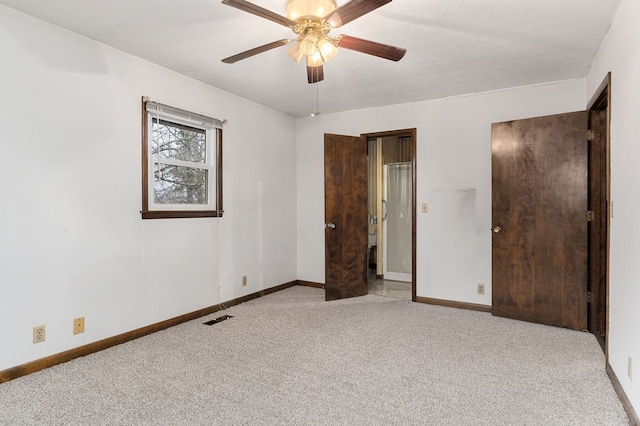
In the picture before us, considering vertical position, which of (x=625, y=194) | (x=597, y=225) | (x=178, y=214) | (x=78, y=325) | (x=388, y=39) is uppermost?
(x=388, y=39)

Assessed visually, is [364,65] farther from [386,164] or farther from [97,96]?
[386,164]

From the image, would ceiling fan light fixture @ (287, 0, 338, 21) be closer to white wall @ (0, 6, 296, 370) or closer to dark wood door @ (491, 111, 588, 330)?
white wall @ (0, 6, 296, 370)

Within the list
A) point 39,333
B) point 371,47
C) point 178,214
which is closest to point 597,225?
point 371,47

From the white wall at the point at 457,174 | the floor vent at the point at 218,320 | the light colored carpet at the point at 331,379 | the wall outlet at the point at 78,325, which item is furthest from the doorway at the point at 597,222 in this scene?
the wall outlet at the point at 78,325

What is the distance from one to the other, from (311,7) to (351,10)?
0.27m

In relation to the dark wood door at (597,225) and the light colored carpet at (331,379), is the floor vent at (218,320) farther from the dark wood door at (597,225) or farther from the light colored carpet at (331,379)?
the dark wood door at (597,225)

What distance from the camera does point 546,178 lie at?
132 inches

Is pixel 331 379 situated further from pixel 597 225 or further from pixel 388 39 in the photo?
pixel 597 225

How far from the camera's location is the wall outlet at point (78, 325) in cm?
259

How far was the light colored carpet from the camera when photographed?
189 cm

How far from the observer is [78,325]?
2609 mm

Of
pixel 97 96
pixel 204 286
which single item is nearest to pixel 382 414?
pixel 204 286

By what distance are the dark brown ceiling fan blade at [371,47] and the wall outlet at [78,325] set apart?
2685mm

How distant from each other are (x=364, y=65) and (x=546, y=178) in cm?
204
